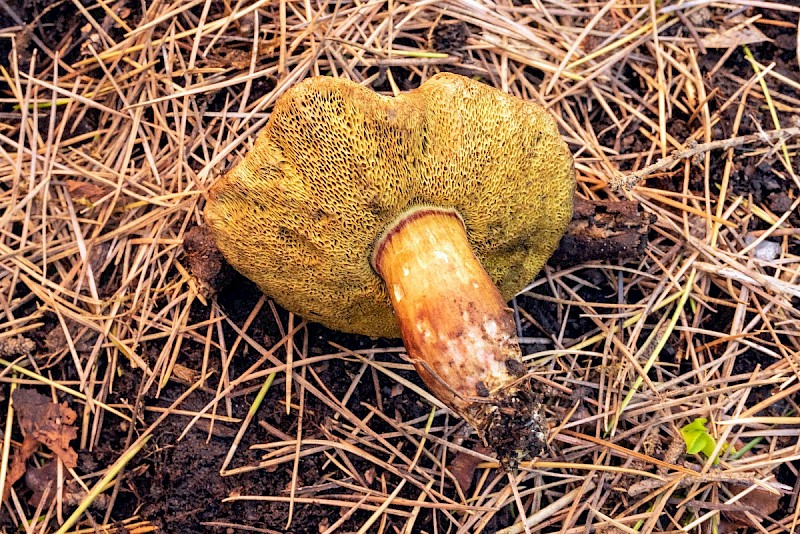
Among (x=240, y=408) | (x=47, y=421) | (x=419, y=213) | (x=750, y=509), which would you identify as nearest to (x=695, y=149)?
(x=419, y=213)

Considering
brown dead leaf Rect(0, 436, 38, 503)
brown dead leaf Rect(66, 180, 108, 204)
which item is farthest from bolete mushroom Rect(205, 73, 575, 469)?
brown dead leaf Rect(0, 436, 38, 503)

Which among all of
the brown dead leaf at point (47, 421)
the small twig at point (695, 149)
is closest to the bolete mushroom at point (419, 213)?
the small twig at point (695, 149)

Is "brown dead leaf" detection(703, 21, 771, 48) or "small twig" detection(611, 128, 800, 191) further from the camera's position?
"brown dead leaf" detection(703, 21, 771, 48)

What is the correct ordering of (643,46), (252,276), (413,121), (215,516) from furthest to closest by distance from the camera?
(643,46) → (215,516) → (252,276) → (413,121)

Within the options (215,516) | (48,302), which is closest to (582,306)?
(215,516)

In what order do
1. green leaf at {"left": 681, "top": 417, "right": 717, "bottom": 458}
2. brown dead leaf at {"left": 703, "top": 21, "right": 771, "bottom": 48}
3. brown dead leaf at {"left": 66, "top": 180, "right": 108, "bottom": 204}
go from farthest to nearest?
brown dead leaf at {"left": 703, "top": 21, "right": 771, "bottom": 48} → brown dead leaf at {"left": 66, "top": 180, "right": 108, "bottom": 204} → green leaf at {"left": 681, "top": 417, "right": 717, "bottom": 458}

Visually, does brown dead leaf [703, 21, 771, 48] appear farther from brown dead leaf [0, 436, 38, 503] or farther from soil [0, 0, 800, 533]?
brown dead leaf [0, 436, 38, 503]

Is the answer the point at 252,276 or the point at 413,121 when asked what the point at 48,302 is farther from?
the point at 413,121

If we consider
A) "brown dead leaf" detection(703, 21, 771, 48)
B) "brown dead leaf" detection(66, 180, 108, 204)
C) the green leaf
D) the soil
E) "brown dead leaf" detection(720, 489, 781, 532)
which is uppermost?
"brown dead leaf" detection(703, 21, 771, 48)
